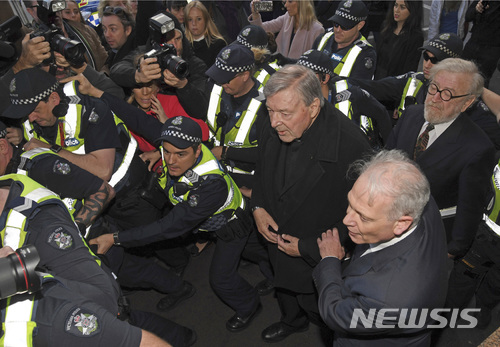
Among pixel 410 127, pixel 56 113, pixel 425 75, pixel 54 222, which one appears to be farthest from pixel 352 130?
pixel 56 113

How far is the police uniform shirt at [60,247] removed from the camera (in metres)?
2.28

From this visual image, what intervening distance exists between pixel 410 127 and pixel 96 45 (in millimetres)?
3865

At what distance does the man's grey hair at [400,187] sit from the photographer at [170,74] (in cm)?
233

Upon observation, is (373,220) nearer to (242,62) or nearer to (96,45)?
(242,62)

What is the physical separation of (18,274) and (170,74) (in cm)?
254

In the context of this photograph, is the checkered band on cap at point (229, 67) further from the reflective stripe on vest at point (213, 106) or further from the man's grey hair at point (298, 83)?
the man's grey hair at point (298, 83)

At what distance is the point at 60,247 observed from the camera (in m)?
2.30

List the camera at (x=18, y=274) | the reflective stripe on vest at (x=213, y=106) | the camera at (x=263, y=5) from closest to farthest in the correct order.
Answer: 1. the camera at (x=18, y=274)
2. the reflective stripe on vest at (x=213, y=106)
3. the camera at (x=263, y=5)

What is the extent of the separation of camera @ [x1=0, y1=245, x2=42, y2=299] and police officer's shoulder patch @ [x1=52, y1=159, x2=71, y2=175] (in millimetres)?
1306

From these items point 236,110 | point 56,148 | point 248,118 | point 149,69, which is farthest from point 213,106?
point 56,148

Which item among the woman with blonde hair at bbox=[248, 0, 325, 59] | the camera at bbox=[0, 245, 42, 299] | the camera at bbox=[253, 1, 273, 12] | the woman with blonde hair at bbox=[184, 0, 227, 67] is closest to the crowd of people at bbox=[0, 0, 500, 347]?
the camera at bbox=[0, 245, 42, 299]

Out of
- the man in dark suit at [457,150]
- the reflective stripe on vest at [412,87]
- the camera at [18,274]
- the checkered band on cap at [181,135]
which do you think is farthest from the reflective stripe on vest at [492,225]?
the camera at [18,274]

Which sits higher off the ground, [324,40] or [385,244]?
[385,244]

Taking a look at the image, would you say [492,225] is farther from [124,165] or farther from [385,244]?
[124,165]
